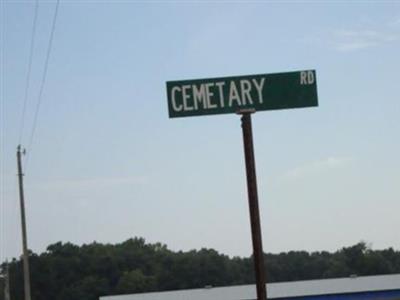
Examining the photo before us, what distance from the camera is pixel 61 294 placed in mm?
121438

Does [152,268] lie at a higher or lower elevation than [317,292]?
higher

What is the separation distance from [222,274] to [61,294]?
83.0ft

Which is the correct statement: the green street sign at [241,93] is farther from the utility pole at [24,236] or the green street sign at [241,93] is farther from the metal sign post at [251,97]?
the utility pole at [24,236]

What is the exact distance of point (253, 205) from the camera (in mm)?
9008

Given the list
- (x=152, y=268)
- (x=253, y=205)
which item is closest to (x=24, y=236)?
(x=253, y=205)

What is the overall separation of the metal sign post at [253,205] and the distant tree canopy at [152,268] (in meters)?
112

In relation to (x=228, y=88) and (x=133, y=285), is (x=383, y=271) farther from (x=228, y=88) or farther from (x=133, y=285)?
(x=228, y=88)

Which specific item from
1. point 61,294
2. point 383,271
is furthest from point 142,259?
point 383,271

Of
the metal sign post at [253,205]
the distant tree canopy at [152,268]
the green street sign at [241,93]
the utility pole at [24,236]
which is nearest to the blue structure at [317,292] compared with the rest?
the utility pole at [24,236]

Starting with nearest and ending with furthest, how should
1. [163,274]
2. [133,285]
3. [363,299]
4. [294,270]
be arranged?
[363,299]
[133,285]
[163,274]
[294,270]

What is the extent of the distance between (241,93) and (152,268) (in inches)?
4896

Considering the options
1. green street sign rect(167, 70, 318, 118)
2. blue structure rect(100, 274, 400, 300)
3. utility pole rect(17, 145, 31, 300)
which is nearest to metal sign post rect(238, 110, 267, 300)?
green street sign rect(167, 70, 318, 118)

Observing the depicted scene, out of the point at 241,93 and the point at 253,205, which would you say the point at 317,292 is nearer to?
the point at 253,205

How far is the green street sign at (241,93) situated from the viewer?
881cm
